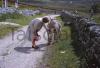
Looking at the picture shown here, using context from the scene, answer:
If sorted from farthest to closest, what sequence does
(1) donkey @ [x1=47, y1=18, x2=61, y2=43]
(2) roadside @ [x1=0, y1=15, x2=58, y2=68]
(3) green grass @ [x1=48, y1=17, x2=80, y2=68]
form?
(1) donkey @ [x1=47, y1=18, x2=61, y2=43], (2) roadside @ [x1=0, y1=15, x2=58, y2=68], (3) green grass @ [x1=48, y1=17, x2=80, y2=68]

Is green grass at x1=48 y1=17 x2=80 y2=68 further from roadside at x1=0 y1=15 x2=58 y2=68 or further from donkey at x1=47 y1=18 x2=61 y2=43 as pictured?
donkey at x1=47 y1=18 x2=61 y2=43

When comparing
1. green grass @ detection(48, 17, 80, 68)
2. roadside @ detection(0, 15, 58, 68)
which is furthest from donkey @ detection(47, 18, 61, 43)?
green grass @ detection(48, 17, 80, 68)

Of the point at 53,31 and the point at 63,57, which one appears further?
the point at 53,31

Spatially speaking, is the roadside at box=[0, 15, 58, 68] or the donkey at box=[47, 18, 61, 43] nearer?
the roadside at box=[0, 15, 58, 68]

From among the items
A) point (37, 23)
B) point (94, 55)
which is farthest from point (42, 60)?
point (94, 55)

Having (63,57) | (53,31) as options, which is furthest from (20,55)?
(53,31)

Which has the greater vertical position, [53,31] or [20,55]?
[53,31]

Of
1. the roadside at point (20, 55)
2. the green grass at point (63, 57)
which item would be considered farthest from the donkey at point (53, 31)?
the green grass at point (63, 57)

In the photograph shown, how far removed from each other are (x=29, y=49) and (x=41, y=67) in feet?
14.4

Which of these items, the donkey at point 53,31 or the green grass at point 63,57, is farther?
the donkey at point 53,31

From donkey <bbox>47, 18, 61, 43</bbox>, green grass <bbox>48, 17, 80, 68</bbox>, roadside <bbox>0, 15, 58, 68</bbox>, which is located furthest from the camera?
donkey <bbox>47, 18, 61, 43</bbox>

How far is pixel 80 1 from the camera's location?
172 ft

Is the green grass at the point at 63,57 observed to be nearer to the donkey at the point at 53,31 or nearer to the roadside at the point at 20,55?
the roadside at the point at 20,55

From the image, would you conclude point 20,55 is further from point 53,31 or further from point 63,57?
point 53,31
